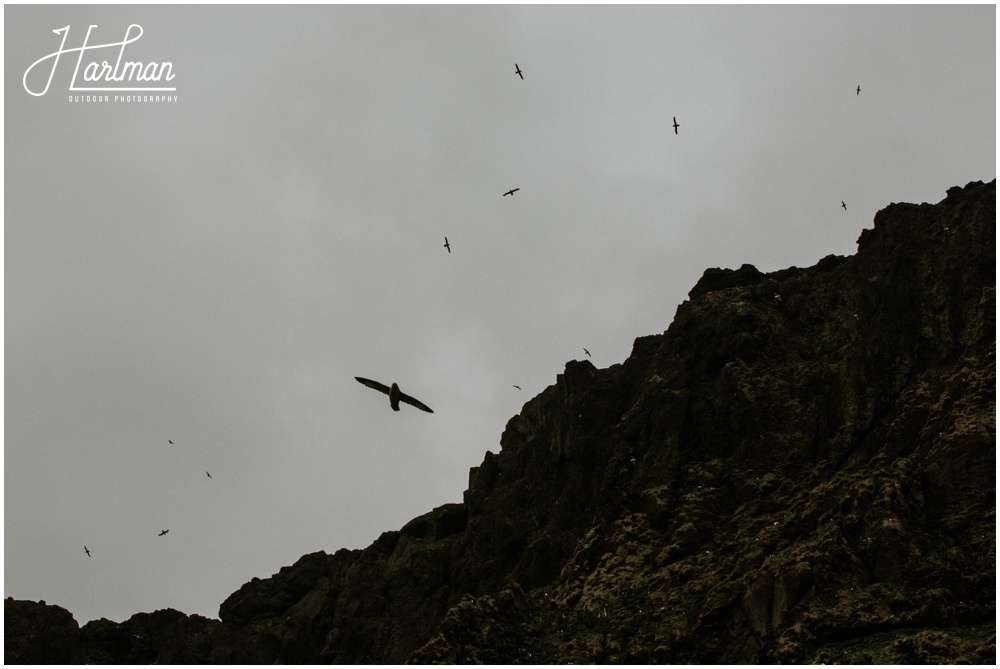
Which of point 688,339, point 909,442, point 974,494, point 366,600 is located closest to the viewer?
point 974,494

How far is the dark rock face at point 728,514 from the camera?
5194cm

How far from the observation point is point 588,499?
74.3 metres

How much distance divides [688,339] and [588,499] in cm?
1474

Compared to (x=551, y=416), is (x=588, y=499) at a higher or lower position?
lower

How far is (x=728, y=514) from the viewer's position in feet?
212

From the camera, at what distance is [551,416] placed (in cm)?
8306

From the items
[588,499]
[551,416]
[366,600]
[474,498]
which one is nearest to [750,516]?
[588,499]

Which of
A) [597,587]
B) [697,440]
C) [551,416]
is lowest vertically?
[597,587]

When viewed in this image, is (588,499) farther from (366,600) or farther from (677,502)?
(366,600)

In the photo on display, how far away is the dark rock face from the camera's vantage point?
51938 mm

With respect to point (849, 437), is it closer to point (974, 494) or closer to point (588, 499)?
point (974, 494)

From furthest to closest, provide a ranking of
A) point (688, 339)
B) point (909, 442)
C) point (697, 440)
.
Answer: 1. point (688, 339)
2. point (697, 440)
3. point (909, 442)

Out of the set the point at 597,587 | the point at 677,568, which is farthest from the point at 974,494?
the point at 597,587

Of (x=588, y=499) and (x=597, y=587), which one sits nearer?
(x=597, y=587)
